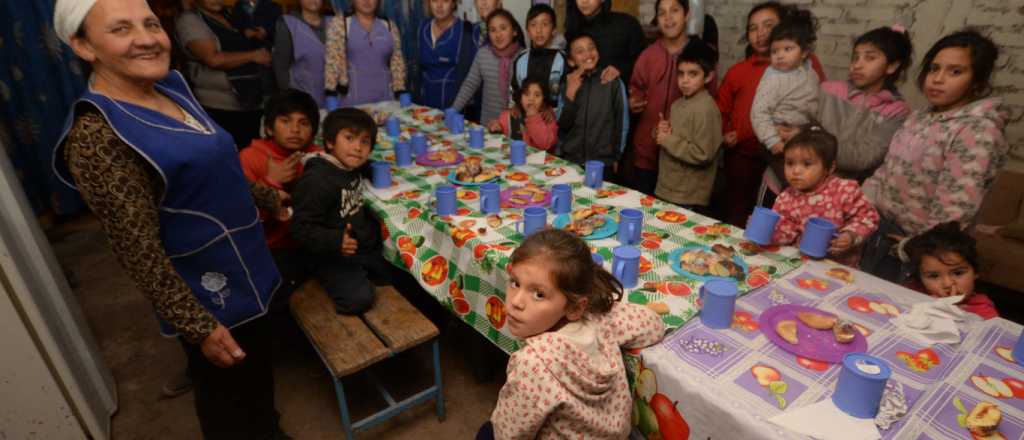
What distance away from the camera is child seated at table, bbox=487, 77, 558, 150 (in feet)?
10.7

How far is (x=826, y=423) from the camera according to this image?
3.61 feet

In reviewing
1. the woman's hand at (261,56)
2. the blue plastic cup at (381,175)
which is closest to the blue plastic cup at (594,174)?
the blue plastic cup at (381,175)

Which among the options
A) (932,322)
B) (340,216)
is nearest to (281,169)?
(340,216)

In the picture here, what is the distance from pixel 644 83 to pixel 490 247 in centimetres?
218

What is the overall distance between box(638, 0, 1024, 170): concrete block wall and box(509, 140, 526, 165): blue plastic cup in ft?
8.93

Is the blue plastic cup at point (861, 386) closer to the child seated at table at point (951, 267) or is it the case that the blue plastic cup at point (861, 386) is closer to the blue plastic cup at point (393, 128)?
the child seated at table at point (951, 267)

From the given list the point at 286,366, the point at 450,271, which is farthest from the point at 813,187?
the point at 286,366

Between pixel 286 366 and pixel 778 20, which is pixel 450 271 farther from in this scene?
pixel 778 20

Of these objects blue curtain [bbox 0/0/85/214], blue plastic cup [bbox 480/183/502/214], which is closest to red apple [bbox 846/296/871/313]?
blue plastic cup [bbox 480/183/502/214]

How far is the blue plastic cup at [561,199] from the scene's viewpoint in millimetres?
2125

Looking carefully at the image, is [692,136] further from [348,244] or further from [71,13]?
[71,13]

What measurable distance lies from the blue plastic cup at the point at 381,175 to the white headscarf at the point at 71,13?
1.27 metres

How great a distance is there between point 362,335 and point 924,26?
4.21m

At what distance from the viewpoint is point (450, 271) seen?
202 cm
